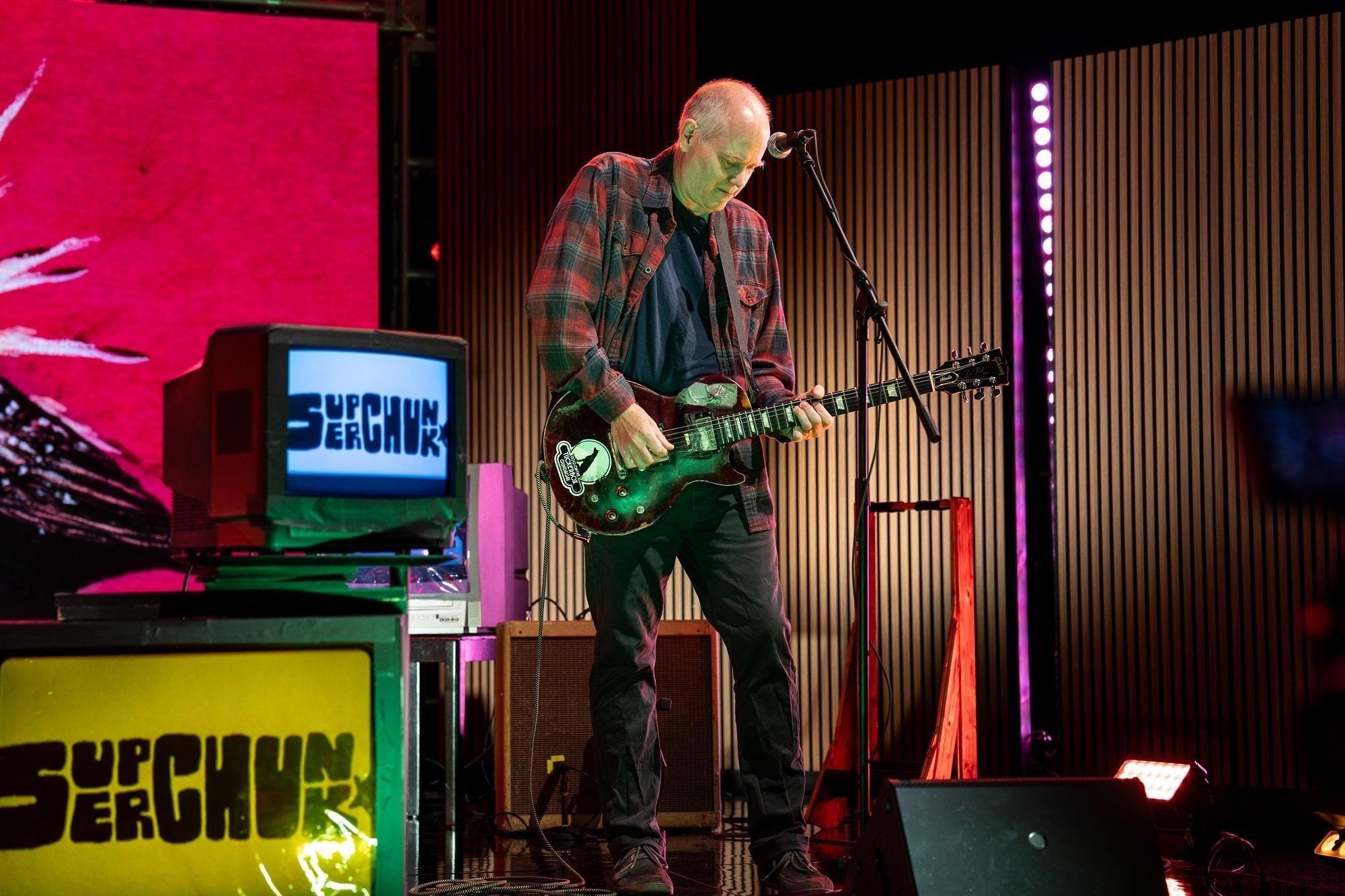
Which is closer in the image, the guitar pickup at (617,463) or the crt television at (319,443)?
the crt television at (319,443)

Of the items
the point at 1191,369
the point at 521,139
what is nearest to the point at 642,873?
the point at 1191,369

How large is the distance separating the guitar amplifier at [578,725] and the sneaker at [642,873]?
1.17 m

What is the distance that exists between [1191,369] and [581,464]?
8.17ft

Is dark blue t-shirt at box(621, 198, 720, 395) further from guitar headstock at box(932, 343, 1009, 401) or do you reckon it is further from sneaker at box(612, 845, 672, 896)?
sneaker at box(612, 845, 672, 896)

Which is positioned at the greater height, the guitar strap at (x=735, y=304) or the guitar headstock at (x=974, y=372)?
the guitar strap at (x=735, y=304)

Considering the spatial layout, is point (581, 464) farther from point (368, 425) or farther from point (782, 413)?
point (368, 425)

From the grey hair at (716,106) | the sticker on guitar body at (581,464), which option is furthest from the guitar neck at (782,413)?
the grey hair at (716,106)

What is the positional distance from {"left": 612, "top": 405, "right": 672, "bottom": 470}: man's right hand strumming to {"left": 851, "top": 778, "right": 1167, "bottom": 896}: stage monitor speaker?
0.94m

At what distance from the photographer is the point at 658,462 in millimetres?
2951

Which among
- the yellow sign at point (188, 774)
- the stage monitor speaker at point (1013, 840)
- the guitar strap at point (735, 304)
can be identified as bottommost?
the stage monitor speaker at point (1013, 840)

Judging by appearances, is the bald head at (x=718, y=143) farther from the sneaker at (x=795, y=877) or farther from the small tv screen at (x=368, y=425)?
the sneaker at (x=795, y=877)

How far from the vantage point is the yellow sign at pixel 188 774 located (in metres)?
1.77

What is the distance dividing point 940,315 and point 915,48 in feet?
3.44

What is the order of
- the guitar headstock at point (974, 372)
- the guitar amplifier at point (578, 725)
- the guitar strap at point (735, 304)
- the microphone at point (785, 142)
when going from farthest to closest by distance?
the guitar amplifier at point (578, 725)
the guitar headstock at point (974, 372)
the guitar strap at point (735, 304)
the microphone at point (785, 142)
